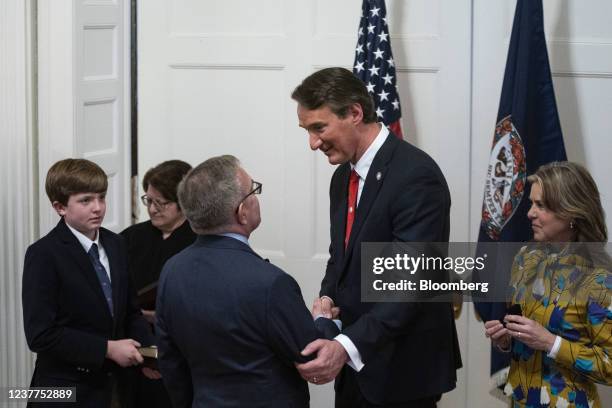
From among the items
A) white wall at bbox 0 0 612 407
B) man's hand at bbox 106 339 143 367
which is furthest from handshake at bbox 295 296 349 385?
white wall at bbox 0 0 612 407

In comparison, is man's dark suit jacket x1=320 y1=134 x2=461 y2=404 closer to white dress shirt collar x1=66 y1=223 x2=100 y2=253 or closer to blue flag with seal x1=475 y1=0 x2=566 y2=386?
white dress shirt collar x1=66 y1=223 x2=100 y2=253

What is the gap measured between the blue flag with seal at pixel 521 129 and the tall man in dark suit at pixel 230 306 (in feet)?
5.79

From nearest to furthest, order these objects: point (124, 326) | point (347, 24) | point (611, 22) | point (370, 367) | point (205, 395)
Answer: point (205, 395) < point (370, 367) < point (124, 326) < point (611, 22) < point (347, 24)

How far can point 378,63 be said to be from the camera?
4.14 meters

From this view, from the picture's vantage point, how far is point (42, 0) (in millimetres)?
4230

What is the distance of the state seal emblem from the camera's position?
3992 millimetres

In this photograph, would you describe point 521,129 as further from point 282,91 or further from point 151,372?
point 151,372

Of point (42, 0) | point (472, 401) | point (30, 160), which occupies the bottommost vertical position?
point (472, 401)

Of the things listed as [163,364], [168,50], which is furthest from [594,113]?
[163,364]

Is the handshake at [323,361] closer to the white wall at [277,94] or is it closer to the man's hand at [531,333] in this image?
the man's hand at [531,333]

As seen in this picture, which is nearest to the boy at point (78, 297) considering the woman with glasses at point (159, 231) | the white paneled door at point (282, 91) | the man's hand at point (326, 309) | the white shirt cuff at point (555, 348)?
the woman with glasses at point (159, 231)

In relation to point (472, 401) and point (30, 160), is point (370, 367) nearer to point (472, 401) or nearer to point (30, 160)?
point (472, 401)

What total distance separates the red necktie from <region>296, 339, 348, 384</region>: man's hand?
0.46 meters

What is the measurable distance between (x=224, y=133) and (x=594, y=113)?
5.80ft
